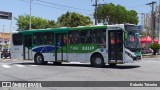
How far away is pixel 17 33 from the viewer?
30.1m

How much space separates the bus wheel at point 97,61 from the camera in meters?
23.9

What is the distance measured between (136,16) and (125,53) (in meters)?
50.1

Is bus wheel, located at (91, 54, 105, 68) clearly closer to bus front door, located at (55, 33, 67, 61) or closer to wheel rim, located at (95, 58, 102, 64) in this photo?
wheel rim, located at (95, 58, 102, 64)

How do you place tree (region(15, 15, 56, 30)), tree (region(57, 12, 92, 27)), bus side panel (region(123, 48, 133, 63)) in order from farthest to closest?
tree (region(15, 15, 56, 30)) < tree (region(57, 12, 92, 27)) < bus side panel (region(123, 48, 133, 63))

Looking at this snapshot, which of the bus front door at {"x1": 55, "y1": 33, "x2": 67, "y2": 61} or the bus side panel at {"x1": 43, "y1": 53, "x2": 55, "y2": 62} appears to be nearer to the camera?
the bus front door at {"x1": 55, "y1": 33, "x2": 67, "y2": 61}

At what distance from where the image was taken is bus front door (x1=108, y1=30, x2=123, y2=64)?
22.9 metres

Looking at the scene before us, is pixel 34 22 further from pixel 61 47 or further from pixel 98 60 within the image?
pixel 98 60

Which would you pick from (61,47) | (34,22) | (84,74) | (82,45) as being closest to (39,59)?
(61,47)

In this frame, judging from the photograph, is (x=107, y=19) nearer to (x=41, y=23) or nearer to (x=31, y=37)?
(x=41, y=23)

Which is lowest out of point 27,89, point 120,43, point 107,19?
point 27,89

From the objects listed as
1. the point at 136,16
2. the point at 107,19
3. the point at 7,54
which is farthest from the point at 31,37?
the point at 136,16

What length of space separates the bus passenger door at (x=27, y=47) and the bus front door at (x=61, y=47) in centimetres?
316

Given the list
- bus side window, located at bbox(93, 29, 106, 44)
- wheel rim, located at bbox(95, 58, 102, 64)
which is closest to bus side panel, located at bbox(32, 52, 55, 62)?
wheel rim, located at bbox(95, 58, 102, 64)

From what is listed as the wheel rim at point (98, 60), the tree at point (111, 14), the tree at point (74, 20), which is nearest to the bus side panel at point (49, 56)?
the wheel rim at point (98, 60)
